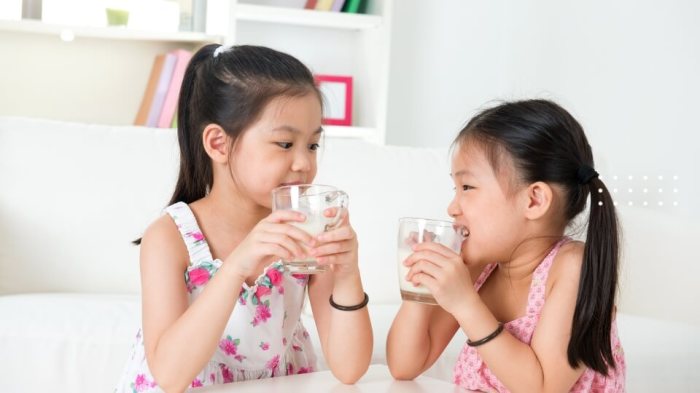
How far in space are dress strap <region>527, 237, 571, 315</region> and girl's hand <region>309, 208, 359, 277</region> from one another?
0.98 ft

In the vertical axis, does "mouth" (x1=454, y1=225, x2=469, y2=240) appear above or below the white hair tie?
below

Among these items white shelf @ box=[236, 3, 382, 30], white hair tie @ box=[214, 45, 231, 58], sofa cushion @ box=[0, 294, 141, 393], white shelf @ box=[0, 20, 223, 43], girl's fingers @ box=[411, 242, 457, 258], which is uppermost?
white shelf @ box=[236, 3, 382, 30]

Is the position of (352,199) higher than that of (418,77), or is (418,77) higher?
(418,77)

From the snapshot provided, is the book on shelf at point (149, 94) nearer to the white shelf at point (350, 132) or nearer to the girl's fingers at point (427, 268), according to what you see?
the white shelf at point (350, 132)

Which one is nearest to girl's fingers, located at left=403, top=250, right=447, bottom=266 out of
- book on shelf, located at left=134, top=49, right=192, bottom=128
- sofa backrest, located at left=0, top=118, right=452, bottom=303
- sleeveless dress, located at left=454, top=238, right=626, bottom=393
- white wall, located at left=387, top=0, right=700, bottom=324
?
sleeveless dress, located at left=454, top=238, right=626, bottom=393

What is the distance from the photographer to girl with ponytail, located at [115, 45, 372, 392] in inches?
47.4

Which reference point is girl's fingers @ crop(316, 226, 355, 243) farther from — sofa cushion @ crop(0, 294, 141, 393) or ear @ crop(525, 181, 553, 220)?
sofa cushion @ crop(0, 294, 141, 393)

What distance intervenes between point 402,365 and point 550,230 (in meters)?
0.30

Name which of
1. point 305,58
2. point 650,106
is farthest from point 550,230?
point 305,58

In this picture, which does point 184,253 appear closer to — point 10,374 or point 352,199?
point 10,374

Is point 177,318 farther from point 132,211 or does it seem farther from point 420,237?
point 132,211

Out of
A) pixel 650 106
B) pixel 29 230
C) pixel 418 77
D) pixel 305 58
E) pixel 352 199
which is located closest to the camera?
pixel 29 230

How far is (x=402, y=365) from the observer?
4.35 ft

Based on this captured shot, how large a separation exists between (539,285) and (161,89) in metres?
2.42
